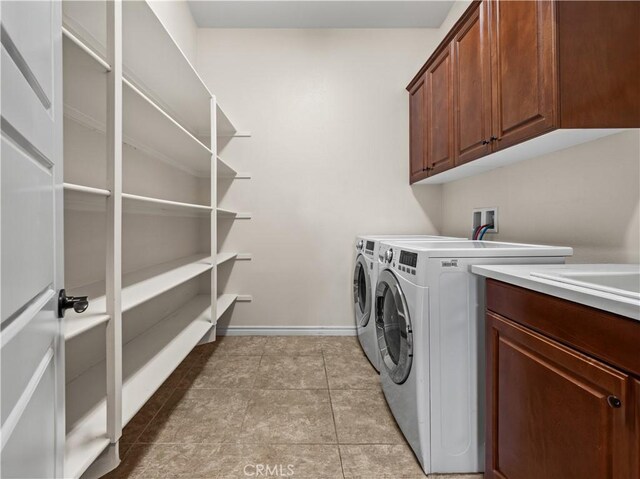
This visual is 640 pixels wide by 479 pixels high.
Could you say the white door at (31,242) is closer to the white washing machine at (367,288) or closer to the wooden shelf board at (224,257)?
the white washing machine at (367,288)

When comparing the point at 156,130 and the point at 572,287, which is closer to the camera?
the point at 572,287

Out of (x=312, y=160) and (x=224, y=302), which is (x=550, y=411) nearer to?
(x=224, y=302)

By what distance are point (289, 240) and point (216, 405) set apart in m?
1.48

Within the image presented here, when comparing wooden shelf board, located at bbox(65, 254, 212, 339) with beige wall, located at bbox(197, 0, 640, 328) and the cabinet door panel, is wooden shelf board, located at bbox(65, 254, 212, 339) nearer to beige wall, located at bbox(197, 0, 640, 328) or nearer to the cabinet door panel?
beige wall, located at bbox(197, 0, 640, 328)

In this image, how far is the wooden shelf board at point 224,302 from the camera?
2.40 m

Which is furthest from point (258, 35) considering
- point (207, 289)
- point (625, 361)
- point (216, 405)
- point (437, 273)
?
point (625, 361)

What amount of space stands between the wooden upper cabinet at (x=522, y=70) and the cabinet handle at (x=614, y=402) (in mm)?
971

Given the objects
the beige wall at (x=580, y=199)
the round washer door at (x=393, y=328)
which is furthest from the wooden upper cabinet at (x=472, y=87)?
the round washer door at (x=393, y=328)

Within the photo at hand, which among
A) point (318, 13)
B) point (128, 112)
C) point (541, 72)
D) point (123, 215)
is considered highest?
point (318, 13)

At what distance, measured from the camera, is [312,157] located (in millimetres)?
2838

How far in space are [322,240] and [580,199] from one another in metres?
1.85

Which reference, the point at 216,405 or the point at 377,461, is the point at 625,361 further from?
the point at 216,405

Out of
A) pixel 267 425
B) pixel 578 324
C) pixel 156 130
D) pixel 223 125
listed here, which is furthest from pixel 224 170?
pixel 578 324

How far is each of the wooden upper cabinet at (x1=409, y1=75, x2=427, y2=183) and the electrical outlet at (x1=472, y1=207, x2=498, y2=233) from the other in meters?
A: 0.49
